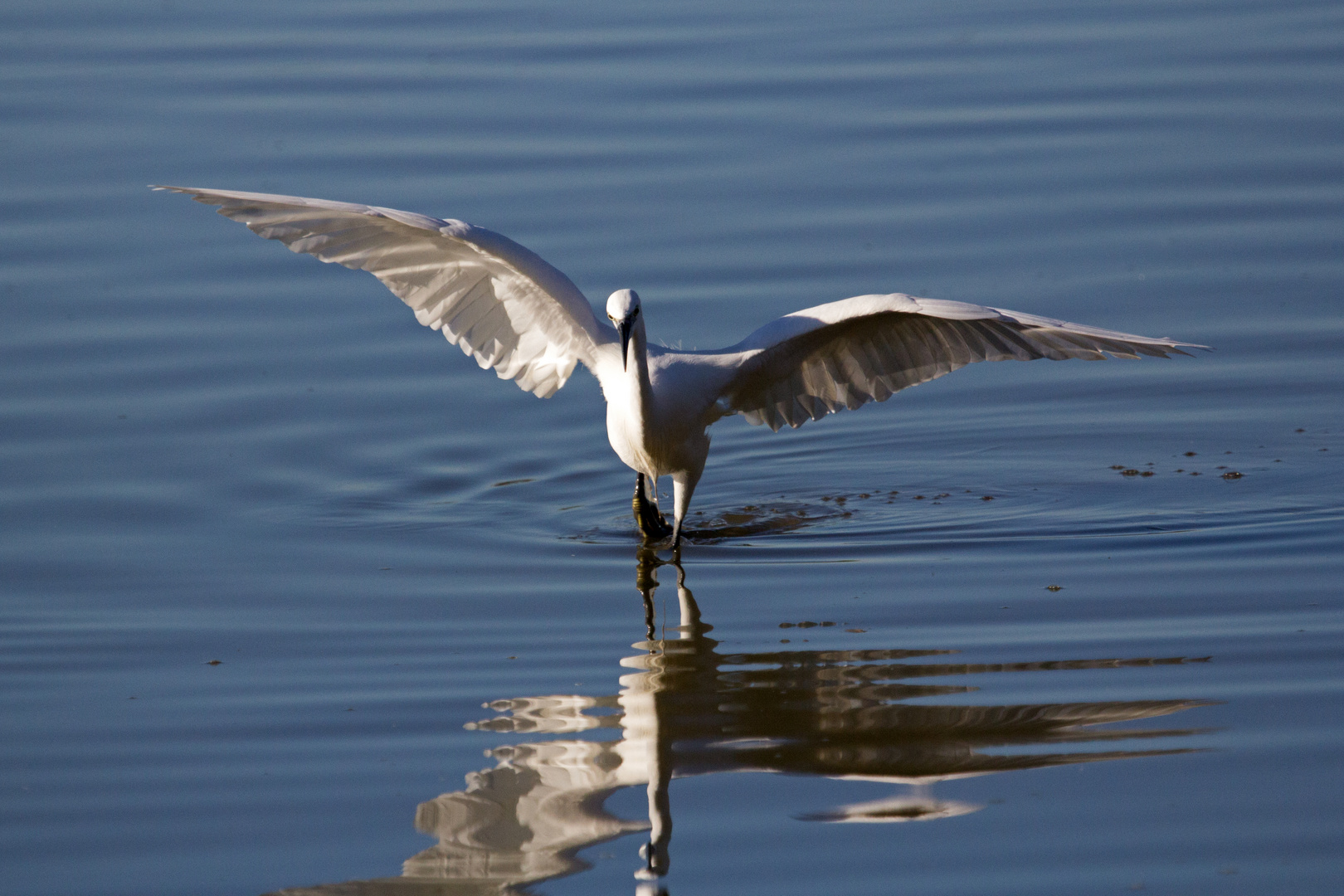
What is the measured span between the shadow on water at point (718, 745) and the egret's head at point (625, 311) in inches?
52.7

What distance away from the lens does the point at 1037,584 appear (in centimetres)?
682

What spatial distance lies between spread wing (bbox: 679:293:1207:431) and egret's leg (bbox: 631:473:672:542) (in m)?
0.53

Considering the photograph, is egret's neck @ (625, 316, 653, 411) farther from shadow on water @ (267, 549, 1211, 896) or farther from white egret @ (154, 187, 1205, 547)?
shadow on water @ (267, 549, 1211, 896)

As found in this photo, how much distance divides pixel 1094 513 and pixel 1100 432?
1.29 meters

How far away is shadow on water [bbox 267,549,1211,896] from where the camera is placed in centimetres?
491

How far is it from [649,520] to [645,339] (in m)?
0.89

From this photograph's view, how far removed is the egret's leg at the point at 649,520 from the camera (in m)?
7.81

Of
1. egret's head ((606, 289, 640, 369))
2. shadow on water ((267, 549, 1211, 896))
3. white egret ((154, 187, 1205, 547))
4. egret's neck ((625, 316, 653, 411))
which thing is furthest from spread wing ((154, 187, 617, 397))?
shadow on water ((267, 549, 1211, 896))

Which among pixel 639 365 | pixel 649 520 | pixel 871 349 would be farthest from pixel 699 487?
pixel 639 365

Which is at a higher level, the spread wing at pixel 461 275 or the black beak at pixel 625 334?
the spread wing at pixel 461 275

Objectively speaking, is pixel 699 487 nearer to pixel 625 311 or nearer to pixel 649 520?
pixel 649 520

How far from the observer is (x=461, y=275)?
7875mm

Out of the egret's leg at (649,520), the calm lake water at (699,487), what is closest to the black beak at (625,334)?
the calm lake water at (699,487)

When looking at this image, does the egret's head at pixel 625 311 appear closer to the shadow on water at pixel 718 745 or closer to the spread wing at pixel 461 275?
the spread wing at pixel 461 275
